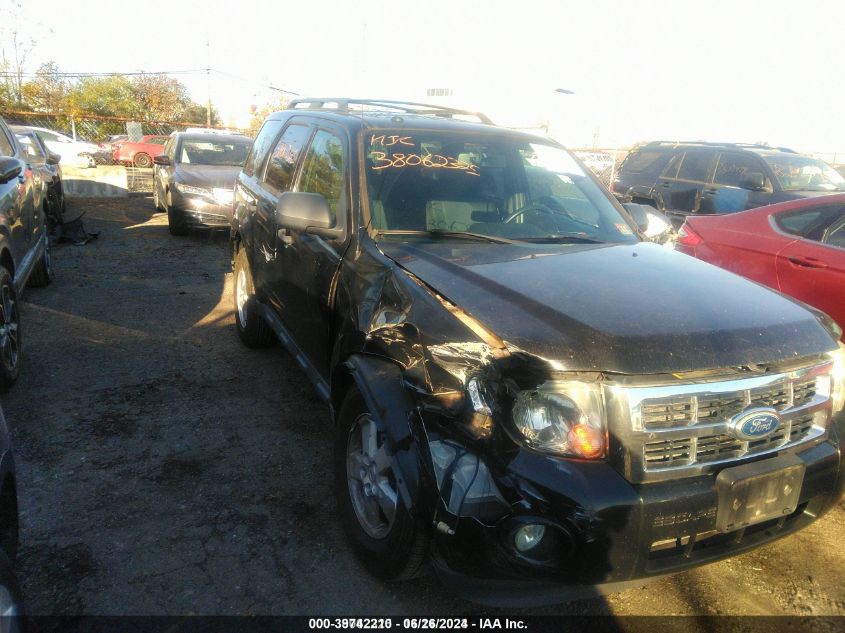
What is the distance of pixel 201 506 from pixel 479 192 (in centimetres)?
215

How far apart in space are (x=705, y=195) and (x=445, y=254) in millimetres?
8174

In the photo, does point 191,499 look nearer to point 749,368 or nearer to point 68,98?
point 749,368

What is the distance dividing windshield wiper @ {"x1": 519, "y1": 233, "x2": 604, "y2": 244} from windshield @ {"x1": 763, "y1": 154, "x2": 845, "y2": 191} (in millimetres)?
6925

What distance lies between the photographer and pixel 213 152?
11.6 m

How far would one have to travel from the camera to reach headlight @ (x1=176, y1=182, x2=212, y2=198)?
1045cm

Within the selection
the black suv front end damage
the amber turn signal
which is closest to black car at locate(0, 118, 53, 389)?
the black suv front end damage

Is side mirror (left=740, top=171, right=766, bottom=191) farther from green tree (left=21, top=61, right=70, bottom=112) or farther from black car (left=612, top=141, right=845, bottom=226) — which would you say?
green tree (left=21, top=61, right=70, bottom=112)

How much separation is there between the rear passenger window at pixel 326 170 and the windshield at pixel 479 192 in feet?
0.67

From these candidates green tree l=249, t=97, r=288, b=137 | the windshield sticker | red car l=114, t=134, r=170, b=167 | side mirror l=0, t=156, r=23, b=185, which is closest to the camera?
the windshield sticker

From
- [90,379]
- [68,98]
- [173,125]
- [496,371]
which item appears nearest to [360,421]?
[496,371]

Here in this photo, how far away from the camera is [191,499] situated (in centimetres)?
328

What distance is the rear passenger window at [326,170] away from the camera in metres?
3.50

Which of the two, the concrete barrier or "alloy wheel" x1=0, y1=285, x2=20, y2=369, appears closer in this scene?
"alloy wheel" x1=0, y1=285, x2=20, y2=369

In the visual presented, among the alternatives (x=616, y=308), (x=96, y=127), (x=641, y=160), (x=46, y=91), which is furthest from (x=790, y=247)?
(x=46, y=91)
